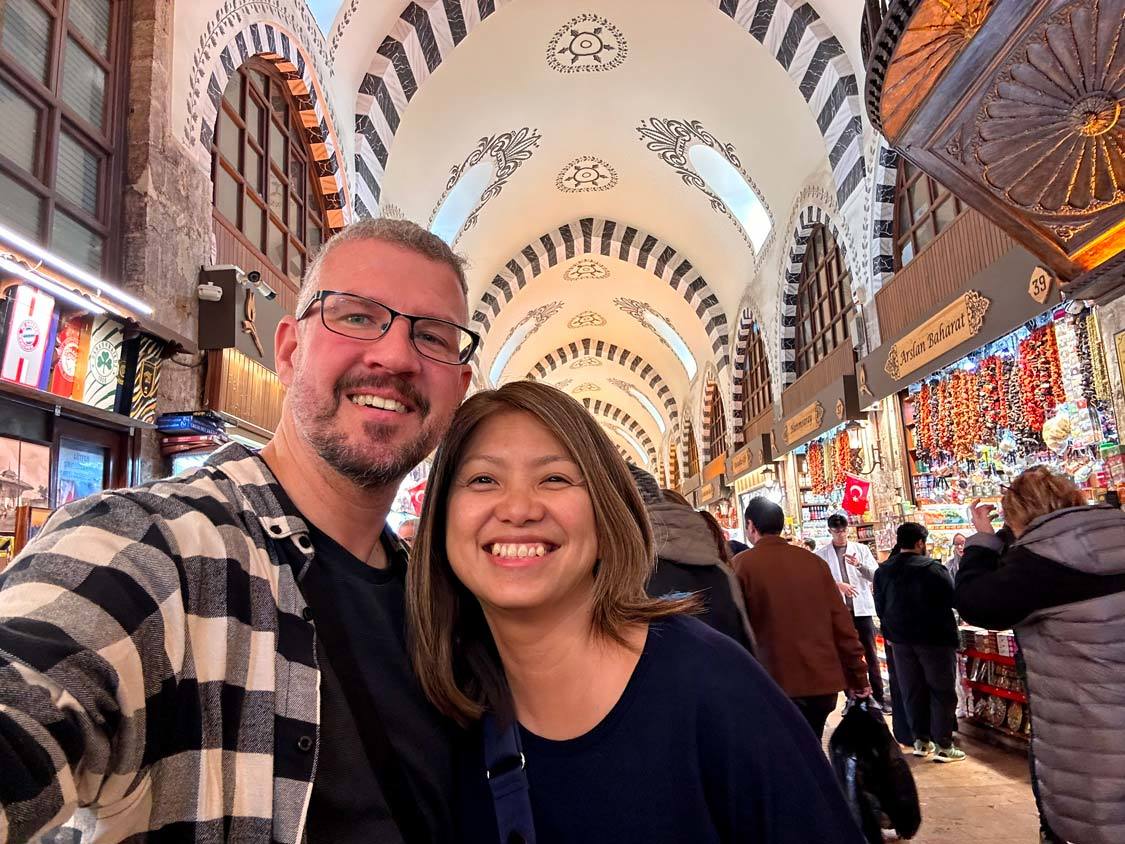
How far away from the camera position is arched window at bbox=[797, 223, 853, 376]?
920cm

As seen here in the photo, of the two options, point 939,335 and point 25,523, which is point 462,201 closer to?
point 939,335

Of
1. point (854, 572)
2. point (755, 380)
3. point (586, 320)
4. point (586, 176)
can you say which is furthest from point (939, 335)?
point (586, 320)

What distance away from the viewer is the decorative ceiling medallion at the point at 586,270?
16.3 metres

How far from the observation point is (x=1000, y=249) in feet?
17.4

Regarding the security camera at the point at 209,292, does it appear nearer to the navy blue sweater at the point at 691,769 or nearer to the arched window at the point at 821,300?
the navy blue sweater at the point at 691,769

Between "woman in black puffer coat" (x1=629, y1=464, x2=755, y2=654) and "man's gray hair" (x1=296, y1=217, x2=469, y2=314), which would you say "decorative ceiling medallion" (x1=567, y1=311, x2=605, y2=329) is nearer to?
"woman in black puffer coat" (x1=629, y1=464, x2=755, y2=654)

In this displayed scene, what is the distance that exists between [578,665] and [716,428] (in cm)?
1701

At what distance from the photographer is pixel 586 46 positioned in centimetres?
943

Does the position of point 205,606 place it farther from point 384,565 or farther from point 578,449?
point 578,449

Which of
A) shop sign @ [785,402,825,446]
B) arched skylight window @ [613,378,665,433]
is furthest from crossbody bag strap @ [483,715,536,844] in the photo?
arched skylight window @ [613,378,665,433]

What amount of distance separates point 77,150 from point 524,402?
3.62 m

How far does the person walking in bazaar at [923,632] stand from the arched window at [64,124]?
16.5ft

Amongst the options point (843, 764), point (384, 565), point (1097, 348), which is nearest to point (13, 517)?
point (384, 565)

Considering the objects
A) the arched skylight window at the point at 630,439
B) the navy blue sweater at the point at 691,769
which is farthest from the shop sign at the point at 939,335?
the arched skylight window at the point at 630,439
